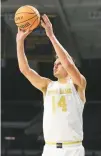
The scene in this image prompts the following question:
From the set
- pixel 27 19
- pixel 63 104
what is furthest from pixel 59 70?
pixel 27 19

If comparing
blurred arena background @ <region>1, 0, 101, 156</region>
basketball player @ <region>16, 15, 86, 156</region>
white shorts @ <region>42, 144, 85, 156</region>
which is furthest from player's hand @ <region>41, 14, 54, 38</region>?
blurred arena background @ <region>1, 0, 101, 156</region>

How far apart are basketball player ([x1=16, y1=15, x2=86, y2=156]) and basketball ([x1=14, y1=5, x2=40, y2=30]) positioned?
0.48 ft

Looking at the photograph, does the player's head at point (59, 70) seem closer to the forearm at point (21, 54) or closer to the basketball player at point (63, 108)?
the basketball player at point (63, 108)

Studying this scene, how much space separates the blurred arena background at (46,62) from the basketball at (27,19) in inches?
100

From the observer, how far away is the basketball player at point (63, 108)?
416 cm

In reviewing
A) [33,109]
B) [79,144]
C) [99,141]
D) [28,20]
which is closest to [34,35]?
[33,109]

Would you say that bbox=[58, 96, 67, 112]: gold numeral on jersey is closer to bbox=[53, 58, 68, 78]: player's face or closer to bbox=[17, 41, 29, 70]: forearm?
bbox=[53, 58, 68, 78]: player's face

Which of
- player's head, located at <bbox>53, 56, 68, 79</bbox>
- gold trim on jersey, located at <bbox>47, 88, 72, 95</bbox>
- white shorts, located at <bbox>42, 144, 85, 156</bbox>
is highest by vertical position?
player's head, located at <bbox>53, 56, 68, 79</bbox>

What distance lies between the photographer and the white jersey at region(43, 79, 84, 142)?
13.8 ft

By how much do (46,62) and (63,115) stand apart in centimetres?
310

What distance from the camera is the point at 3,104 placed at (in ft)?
24.8

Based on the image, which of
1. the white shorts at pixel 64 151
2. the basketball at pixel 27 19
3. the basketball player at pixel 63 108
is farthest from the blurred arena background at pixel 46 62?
the white shorts at pixel 64 151

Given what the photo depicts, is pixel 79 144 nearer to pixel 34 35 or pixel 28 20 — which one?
pixel 28 20

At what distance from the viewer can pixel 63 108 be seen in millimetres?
4250
